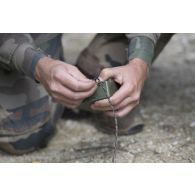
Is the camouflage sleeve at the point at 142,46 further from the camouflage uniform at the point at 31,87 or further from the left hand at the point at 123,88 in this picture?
the left hand at the point at 123,88

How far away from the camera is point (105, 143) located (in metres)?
2.22

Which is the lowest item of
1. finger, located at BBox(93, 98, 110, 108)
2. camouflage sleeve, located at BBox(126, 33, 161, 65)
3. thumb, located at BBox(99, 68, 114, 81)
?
camouflage sleeve, located at BBox(126, 33, 161, 65)

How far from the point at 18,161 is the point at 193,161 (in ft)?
2.47

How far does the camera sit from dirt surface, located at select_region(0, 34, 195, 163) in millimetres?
2045

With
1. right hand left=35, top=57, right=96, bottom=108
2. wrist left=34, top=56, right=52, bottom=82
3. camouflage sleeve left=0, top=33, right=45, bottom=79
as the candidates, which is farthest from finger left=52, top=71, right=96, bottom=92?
camouflage sleeve left=0, top=33, right=45, bottom=79

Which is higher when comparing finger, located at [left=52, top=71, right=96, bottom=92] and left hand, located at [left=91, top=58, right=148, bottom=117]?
finger, located at [left=52, top=71, right=96, bottom=92]

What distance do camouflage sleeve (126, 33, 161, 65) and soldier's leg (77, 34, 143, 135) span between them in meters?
0.25

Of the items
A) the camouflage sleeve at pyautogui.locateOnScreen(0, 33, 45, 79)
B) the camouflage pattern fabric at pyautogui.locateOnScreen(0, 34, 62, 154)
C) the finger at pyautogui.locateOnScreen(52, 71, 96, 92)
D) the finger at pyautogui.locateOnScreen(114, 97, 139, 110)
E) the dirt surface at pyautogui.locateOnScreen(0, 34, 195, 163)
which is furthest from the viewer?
the camouflage pattern fabric at pyautogui.locateOnScreen(0, 34, 62, 154)

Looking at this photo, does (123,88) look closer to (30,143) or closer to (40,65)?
(40,65)

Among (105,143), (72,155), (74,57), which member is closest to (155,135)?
(105,143)

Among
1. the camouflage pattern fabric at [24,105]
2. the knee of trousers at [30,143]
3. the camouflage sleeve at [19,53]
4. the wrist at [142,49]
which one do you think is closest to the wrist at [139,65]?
the wrist at [142,49]

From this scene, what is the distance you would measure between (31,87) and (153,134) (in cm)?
57

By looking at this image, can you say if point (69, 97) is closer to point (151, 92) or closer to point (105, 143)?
point (105, 143)

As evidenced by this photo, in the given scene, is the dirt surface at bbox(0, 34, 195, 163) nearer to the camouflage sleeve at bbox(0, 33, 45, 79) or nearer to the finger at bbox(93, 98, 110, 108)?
the finger at bbox(93, 98, 110, 108)
